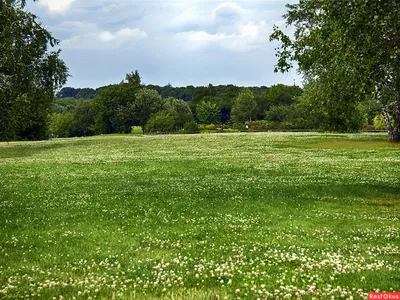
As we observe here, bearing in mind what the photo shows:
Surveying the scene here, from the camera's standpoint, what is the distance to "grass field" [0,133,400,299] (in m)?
7.91

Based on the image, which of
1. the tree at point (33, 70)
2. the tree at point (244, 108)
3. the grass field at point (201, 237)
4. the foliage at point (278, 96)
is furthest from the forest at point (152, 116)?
the grass field at point (201, 237)

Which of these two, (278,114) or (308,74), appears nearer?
(308,74)

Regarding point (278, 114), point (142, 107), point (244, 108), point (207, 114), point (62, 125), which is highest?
point (244, 108)

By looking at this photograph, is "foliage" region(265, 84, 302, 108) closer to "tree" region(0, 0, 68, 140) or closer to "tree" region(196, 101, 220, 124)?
"tree" region(196, 101, 220, 124)

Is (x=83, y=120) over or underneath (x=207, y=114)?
underneath

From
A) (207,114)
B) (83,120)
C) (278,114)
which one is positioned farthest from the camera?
(83,120)

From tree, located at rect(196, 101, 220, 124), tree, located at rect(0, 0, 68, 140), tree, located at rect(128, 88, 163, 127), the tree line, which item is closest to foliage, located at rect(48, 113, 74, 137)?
the tree line

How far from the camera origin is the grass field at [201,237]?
791 cm

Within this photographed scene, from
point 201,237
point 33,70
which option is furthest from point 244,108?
point 201,237

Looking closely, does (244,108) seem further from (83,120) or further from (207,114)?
(83,120)

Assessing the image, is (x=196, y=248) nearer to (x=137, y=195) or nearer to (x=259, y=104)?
(x=137, y=195)

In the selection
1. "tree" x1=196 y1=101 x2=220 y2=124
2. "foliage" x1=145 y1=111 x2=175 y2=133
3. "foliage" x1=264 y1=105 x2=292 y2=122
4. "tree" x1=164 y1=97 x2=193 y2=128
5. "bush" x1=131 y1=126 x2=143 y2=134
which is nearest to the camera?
"foliage" x1=145 y1=111 x2=175 y2=133

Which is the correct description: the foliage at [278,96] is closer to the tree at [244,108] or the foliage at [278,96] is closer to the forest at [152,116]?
the forest at [152,116]

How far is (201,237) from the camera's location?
39.1 feet
